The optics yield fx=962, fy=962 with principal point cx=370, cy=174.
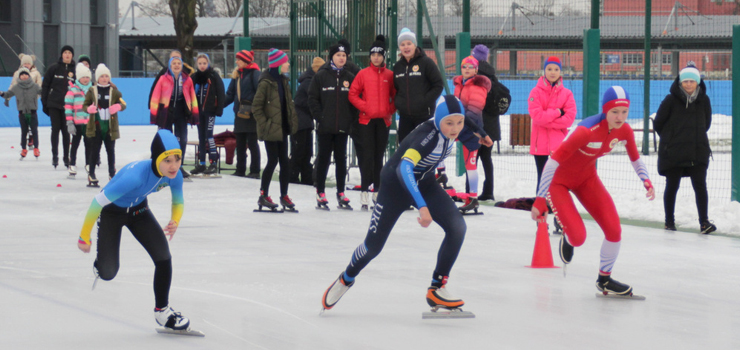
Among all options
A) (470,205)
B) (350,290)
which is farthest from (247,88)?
(350,290)

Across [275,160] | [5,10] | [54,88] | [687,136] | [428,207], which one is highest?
[5,10]

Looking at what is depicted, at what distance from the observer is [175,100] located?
1348cm

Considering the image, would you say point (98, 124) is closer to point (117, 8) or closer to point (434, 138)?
point (434, 138)

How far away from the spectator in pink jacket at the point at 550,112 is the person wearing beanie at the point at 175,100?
544 cm

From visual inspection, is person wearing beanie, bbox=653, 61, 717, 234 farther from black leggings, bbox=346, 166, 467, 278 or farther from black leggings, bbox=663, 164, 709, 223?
black leggings, bbox=346, 166, 467, 278

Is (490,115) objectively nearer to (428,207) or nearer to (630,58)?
(428,207)

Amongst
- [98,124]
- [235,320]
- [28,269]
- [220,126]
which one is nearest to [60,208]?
[98,124]

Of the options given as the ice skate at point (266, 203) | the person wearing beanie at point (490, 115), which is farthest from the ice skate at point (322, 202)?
the person wearing beanie at point (490, 115)

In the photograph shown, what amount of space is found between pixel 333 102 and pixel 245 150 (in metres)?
4.37

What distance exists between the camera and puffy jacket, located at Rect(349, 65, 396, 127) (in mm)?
10289

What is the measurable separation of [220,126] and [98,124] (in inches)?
731

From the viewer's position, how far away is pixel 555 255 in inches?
315

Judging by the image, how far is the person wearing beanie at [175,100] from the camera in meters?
13.3

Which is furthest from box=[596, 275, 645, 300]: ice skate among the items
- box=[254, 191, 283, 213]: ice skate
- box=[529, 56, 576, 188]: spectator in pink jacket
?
box=[254, 191, 283, 213]: ice skate
